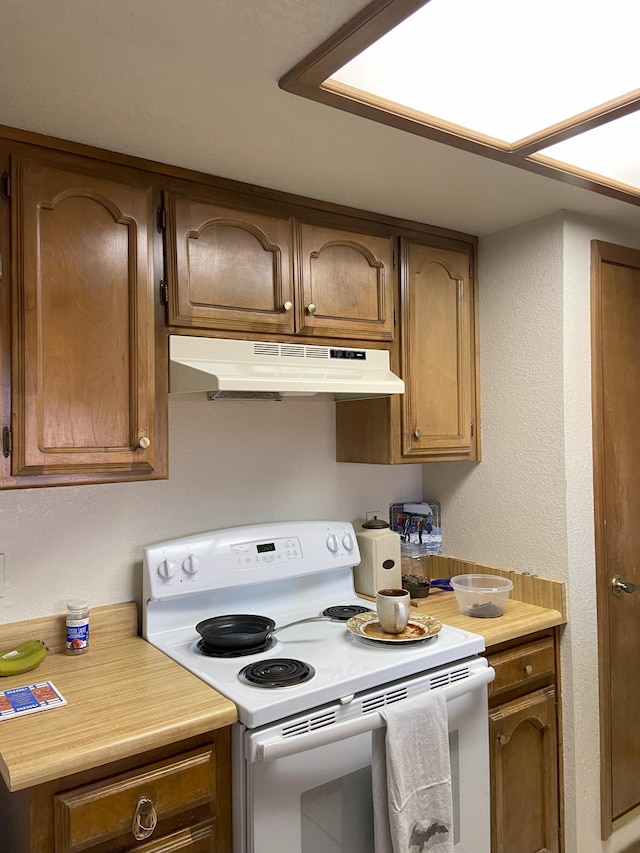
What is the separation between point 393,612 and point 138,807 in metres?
0.79

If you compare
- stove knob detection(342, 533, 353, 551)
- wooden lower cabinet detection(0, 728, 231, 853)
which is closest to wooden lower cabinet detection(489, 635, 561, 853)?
Answer: stove knob detection(342, 533, 353, 551)

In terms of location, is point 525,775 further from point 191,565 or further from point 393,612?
point 191,565

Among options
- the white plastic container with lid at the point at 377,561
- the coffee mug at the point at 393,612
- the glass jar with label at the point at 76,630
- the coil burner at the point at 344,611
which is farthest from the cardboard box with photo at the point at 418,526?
the glass jar with label at the point at 76,630

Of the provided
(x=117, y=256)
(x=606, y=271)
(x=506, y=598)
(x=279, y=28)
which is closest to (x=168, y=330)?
(x=117, y=256)

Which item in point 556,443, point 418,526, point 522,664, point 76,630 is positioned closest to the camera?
point 76,630

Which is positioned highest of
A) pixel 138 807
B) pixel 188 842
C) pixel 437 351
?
pixel 437 351

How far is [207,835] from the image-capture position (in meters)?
1.42

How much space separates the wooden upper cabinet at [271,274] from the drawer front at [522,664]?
1077 mm

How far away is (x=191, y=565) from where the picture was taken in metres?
1.90

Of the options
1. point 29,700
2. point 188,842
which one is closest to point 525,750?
point 188,842

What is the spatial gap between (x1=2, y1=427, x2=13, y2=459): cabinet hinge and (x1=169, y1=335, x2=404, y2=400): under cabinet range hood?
43 cm

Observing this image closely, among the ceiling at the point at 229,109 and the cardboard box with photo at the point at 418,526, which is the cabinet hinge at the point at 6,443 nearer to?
the ceiling at the point at 229,109

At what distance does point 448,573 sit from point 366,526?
1.42 ft

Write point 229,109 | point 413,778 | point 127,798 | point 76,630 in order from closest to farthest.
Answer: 1. point 127,798
2. point 229,109
3. point 413,778
4. point 76,630
